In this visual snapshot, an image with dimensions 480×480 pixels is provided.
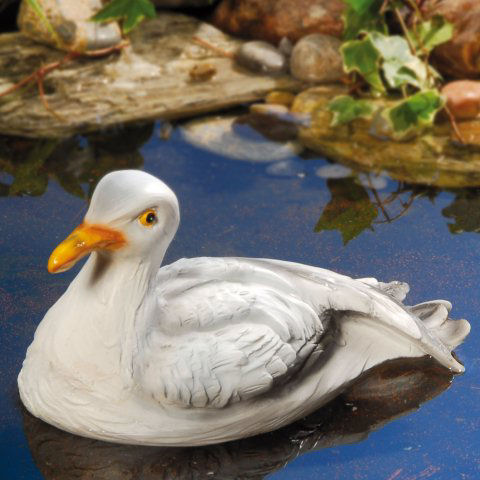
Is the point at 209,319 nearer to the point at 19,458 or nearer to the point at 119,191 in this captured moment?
the point at 119,191

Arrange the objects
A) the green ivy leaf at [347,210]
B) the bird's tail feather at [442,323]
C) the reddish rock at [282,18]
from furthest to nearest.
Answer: the reddish rock at [282,18], the green ivy leaf at [347,210], the bird's tail feather at [442,323]

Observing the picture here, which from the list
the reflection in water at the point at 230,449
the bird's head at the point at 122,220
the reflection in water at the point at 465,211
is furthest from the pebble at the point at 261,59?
the bird's head at the point at 122,220

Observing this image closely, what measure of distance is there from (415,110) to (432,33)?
52cm

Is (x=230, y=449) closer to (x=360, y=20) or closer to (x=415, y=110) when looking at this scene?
(x=415, y=110)

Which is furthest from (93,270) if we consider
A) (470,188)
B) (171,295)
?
(470,188)

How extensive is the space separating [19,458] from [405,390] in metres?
1.08

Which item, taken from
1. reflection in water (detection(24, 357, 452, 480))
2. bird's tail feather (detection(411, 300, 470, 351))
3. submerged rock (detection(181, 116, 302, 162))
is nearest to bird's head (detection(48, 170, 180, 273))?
reflection in water (detection(24, 357, 452, 480))

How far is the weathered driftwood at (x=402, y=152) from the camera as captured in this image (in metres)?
3.92

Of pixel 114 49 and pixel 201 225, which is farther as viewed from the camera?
pixel 114 49

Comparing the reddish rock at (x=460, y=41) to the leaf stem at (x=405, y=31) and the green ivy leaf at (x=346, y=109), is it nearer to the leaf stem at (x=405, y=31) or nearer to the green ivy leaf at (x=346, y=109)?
the leaf stem at (x=405, y=31)

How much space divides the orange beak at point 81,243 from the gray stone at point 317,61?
8.13 ft

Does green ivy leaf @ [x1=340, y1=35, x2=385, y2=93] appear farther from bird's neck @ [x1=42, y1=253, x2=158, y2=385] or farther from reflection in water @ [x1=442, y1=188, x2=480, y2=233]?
bird's neck @ [x1=42, y1=253, x2=158, y2=385]

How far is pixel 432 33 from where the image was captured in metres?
4.37

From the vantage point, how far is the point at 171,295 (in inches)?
98.3
